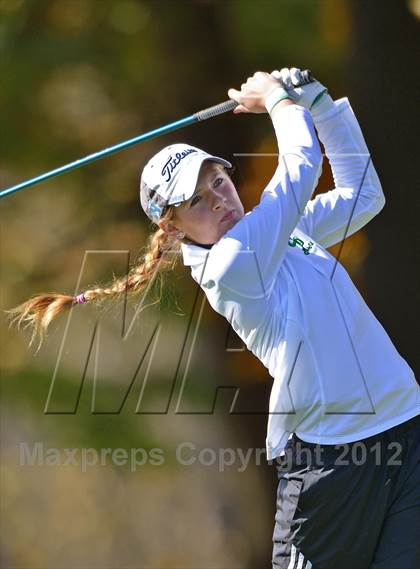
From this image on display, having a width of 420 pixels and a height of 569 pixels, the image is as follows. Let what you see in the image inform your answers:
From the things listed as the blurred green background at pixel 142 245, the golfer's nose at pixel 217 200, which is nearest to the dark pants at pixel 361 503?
the golfer's nose at pixel 217 200

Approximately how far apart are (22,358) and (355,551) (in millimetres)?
1409

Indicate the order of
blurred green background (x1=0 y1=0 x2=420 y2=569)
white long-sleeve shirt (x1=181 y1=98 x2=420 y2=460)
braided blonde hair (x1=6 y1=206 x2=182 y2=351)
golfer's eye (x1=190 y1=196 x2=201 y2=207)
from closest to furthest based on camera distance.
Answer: white long-sleeve shirt (x1=181 y1=98 x2=420 y2=460), golfer's eye (x1=190 y1=196 x2=201 y2=207), braided blonde hair (x1=6 y1=206 x2=182 y2=351), blurred green background (x1=0 y1=0 x2=420 y2=569)

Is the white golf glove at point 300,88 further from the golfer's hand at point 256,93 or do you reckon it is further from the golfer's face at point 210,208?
the golfer's face at point 210,208

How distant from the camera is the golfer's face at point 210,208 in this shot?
188 centimetres

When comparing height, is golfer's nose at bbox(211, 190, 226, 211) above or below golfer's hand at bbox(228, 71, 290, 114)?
below

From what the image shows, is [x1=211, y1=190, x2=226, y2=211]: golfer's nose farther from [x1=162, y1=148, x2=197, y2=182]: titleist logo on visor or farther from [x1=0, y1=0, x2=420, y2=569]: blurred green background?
[x1=0, y1=0, x2=420, y2=569]: blurred green background

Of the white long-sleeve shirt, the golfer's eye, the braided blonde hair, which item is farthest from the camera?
the braided blonde hair

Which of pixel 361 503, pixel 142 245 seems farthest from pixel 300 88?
pixel 142 245

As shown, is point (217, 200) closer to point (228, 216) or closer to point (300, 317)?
point (228, 216)

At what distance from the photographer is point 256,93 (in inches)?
74.7

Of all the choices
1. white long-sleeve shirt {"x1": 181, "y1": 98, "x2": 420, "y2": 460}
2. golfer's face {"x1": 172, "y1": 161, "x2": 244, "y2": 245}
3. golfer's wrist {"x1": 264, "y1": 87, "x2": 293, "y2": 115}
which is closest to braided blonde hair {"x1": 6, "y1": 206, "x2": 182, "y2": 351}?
golfer's face {"x1": 172, "y1": 161, "x2": 244, "y2": 245}

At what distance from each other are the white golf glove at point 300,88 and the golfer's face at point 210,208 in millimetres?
208

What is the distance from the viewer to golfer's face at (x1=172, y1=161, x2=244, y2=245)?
1876 mm

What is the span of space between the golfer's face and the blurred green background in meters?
0.97
